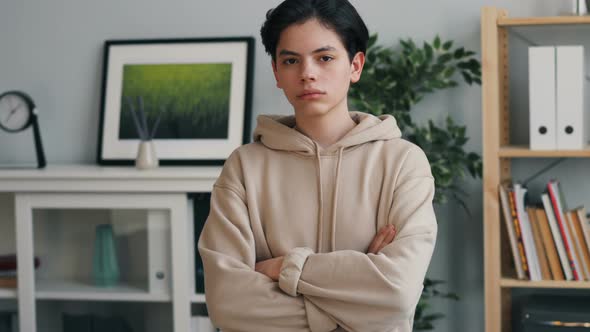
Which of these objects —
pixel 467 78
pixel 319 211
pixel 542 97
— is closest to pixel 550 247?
pixel 542 97

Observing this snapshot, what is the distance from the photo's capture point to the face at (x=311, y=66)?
56.2 inches

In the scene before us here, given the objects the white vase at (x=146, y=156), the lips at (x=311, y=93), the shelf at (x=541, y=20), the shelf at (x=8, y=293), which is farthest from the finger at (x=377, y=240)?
the shelf at (x=8, y=293)

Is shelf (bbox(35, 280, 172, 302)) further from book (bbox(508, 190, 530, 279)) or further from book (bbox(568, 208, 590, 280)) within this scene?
book (bbox(568, 208, 590, 280))

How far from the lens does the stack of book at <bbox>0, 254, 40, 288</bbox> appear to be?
311 cm

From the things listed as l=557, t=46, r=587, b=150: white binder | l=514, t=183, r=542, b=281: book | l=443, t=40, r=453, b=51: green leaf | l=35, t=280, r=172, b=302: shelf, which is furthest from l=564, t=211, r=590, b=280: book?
l=35, t=280, r=172, b=302: shelf

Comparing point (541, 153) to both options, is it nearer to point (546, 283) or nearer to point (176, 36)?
point (546, 283)

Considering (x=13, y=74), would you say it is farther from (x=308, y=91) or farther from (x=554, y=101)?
(x=308, y=91)

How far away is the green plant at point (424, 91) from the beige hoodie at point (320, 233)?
1.37 metres

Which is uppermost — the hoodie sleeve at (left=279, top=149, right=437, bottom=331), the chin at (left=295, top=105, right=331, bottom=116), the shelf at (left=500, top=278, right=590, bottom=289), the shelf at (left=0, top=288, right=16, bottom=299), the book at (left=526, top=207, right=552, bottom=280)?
the chin at (left=295, top=105, right=331, bottom=116)

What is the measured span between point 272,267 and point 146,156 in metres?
1.66

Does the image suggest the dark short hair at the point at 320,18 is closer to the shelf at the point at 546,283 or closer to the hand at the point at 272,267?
the hand at the point at 272,267

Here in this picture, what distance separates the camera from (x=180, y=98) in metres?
3.23

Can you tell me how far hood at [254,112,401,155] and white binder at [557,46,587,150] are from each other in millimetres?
1276

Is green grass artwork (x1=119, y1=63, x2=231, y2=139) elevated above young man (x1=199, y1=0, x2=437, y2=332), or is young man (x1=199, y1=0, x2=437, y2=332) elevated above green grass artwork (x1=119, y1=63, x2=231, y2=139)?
green grass artwork (x1=119, y1=63, x2=231, y2=139)
